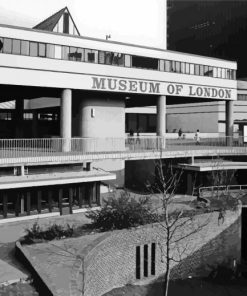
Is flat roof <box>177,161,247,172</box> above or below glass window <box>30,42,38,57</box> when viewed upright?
below

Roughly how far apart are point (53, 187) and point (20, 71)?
8.95 metres

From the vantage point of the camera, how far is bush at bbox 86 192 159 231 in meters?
20.6

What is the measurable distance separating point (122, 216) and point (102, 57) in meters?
15.7

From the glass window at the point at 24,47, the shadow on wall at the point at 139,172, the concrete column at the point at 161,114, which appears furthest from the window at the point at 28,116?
the glass window at the point at 24,47

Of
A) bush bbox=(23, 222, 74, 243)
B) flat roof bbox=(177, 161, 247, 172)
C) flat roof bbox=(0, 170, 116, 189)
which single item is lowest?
bush bbox=(23, 222, 74, 243)

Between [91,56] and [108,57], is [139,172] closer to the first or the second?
[108,57]

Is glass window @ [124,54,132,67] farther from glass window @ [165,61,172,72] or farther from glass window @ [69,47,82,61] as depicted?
glass window @ [69,47,82,61]

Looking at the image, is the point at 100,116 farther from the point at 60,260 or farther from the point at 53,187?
the point at 60,260

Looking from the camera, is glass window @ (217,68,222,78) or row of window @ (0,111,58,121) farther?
row of window @ (0,111,58,121)

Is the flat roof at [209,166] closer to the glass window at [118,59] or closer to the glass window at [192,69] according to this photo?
the glass window at [192,69]

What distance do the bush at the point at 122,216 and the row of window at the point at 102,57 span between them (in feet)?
44.1

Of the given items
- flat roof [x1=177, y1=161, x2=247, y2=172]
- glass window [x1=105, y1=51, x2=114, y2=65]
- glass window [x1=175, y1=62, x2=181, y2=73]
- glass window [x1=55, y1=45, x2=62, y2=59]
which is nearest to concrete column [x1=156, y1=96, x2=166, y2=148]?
glass window [x1=175, y1=62, x2=181, y2=73]

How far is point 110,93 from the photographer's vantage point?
33375 mm

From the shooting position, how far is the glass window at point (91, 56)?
30.4 m
